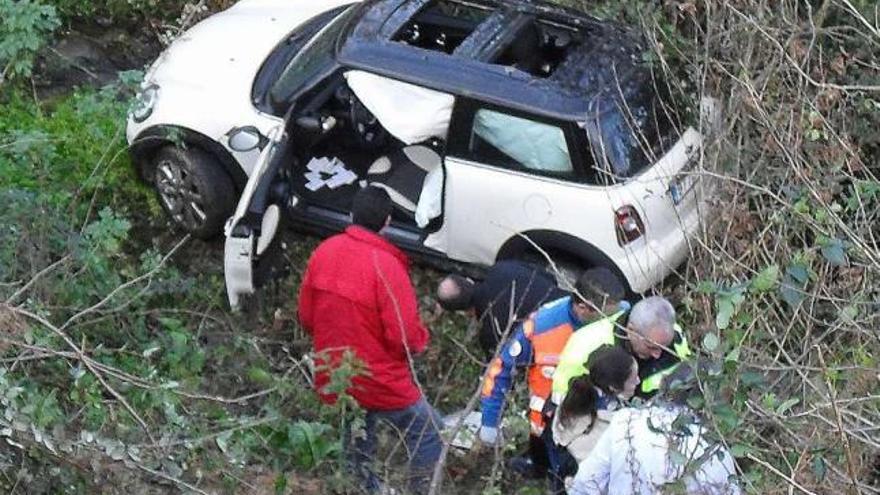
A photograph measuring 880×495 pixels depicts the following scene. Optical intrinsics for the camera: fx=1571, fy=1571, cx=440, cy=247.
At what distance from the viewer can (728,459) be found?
19.6 feet

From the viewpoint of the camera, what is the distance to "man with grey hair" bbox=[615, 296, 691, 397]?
262 inches

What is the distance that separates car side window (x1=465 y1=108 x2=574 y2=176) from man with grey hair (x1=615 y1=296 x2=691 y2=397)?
67.1 inches

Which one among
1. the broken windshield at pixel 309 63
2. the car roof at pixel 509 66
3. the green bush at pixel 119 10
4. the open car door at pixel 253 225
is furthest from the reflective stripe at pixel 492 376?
the green bush at pixel 119 10

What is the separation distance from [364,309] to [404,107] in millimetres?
1928

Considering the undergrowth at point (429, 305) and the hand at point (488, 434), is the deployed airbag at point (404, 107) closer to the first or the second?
the undergrowth at point (429, 305)

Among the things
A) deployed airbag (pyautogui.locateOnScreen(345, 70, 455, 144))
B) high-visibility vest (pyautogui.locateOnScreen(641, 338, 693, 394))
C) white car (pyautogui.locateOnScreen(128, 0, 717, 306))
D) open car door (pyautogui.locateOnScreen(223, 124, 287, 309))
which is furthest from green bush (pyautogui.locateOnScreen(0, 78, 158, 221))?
high-visibility vest (pyautogui.locateOnScreen(641, 338, 693, 394))

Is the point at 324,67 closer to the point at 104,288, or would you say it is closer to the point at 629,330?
the point at 104,288

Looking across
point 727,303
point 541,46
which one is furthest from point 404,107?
point 727,303

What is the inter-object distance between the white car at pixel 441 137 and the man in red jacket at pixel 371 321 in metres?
1.19

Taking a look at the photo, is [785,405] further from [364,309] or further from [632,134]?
[632,134]

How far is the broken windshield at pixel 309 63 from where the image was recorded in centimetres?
887

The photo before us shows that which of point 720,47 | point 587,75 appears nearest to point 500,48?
point 587,75

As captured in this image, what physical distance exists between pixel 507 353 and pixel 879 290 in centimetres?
166

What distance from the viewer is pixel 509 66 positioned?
863 centimetres
